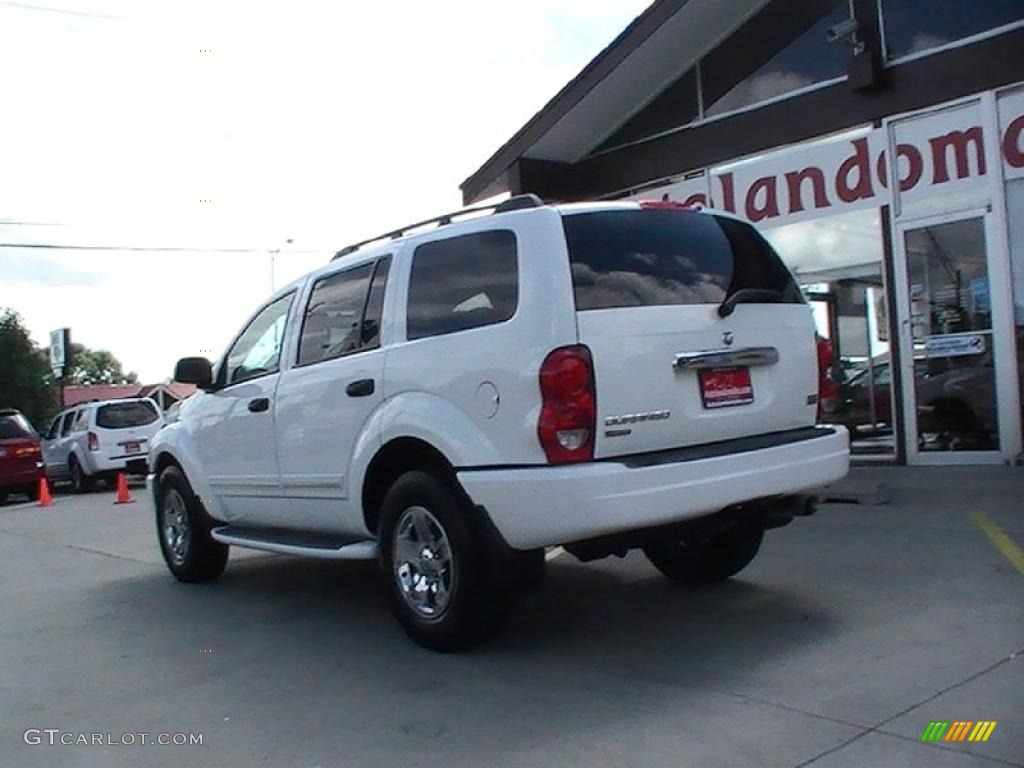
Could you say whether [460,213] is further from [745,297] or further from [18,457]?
[18,457]

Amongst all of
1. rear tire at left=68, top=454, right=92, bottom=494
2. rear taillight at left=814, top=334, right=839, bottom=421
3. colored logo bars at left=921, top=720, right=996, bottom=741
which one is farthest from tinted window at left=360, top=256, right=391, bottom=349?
rear tire at left=68, top=454, right=92, bottom=494

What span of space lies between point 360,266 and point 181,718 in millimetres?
2591

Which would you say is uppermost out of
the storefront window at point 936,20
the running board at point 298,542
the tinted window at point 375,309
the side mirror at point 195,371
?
the storefront window at point 936,20

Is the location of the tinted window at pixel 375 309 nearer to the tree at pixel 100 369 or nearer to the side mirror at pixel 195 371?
the side mirror at pixel 195 371

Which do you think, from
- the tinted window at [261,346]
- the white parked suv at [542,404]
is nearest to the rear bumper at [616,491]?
the white parked suv at [542,404]

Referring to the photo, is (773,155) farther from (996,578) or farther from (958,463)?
(996,578)

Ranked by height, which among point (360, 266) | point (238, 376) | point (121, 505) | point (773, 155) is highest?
point (773, 155)

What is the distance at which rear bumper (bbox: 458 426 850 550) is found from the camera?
4492 mm

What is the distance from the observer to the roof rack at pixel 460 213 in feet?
17.1

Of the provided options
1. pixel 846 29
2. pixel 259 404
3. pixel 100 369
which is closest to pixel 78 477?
pixel 259 404

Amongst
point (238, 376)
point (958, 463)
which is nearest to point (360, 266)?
point (238, 376)

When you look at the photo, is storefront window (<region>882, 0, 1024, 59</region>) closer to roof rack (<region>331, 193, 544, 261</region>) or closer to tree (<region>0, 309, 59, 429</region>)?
roof rack (<region>331, 193, 544, 261</region>)

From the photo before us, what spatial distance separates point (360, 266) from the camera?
6.07 meters

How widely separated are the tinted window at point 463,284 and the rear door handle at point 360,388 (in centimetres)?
34
